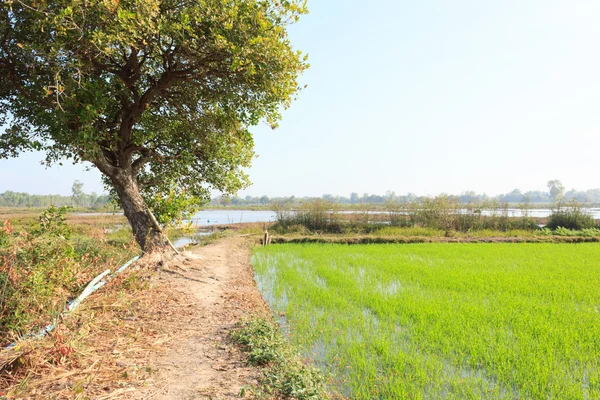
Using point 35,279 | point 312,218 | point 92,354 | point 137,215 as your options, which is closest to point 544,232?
point 312,218

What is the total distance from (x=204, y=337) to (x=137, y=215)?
4358 millimetres

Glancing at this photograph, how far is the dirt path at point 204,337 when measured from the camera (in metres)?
3.05

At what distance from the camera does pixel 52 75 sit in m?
5.66

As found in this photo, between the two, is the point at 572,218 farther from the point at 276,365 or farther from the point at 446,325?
the point at 276,365

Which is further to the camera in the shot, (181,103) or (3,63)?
(181,103)

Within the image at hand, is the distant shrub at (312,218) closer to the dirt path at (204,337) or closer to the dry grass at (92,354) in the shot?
the dirt path at (204,337)

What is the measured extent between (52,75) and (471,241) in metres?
18.3

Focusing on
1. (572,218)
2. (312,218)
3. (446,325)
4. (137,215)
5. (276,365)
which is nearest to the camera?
(276,365)

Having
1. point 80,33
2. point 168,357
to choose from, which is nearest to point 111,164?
point 80,33

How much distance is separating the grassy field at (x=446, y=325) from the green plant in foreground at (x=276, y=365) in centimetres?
49

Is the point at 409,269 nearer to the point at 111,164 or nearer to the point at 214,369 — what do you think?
the point at 214,369

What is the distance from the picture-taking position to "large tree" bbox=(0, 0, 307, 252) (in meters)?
5.27

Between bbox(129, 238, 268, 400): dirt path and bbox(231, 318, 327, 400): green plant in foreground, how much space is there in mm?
156

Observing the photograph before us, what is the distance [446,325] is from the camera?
5.30 metres
